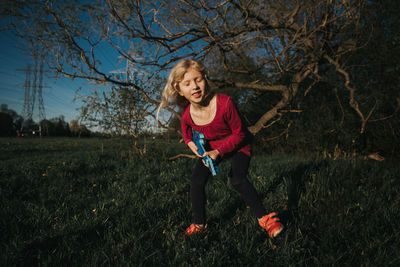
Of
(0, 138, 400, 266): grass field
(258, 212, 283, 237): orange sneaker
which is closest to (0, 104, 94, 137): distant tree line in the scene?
(0, 138, 400, 266): grass field

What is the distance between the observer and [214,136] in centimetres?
213

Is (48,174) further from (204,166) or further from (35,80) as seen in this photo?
(35,80)

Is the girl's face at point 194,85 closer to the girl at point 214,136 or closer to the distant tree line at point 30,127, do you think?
the girl at point 214,136

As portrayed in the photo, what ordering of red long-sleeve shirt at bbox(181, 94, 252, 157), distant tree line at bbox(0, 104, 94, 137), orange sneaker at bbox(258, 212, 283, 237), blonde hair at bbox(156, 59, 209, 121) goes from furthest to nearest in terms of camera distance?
distant tree line at bbox(0, 104, 94, 137) < blonde hair at bbox(156, 59, 209, 121) < red long-sleeve shirt at bbox(181, 94, 252, 157) < orange sneaker at bbox(258, 212, 283, 237)

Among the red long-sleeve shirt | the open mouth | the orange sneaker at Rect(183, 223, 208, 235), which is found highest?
the open mouth

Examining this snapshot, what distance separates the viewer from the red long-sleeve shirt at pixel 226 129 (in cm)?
193

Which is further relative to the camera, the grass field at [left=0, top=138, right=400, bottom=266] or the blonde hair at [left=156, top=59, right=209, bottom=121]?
the blonde hair at [left=156, top=59, right=209, bottom=121]

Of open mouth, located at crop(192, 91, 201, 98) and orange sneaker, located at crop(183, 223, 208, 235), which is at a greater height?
open mouth, located at crop(192, 91, 201, 98)

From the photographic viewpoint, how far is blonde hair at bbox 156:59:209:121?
207 centimetres

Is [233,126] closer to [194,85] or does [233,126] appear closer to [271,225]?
[194,85]

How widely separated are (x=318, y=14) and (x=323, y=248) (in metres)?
4.04

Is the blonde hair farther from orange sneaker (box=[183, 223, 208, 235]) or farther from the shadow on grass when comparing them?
the shadow on grass

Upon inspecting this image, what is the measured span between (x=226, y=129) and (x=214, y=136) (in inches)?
5.7

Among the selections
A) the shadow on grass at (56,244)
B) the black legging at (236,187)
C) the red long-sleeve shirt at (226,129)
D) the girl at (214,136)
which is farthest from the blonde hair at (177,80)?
the shadow on grass at (56,244)
